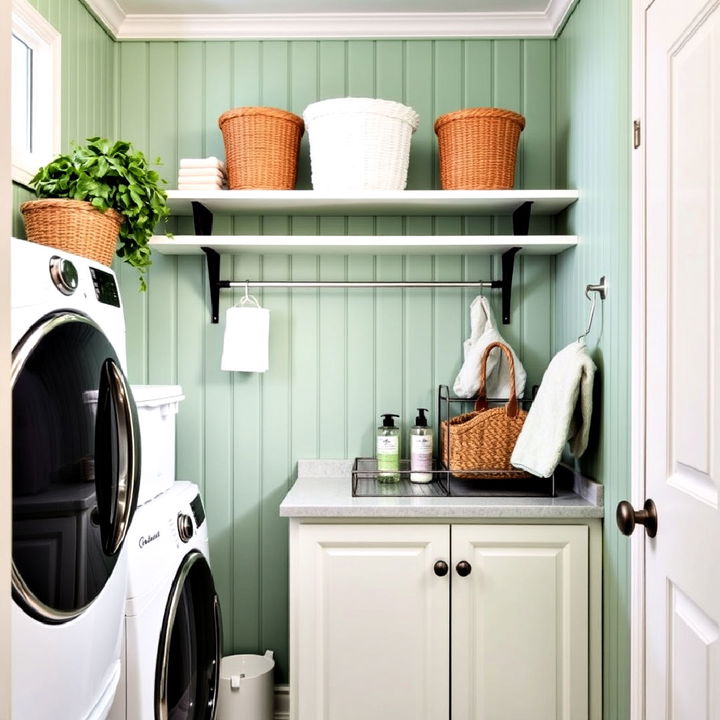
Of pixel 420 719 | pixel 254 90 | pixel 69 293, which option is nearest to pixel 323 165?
pixel 254 90

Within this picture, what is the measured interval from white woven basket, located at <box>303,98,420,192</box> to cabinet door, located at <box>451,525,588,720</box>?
43.0 inches

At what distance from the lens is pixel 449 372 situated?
7.86ft

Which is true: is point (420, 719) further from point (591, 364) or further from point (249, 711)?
point (591, 364)

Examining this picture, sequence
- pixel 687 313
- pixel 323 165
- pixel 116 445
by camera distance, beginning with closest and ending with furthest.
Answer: pixel 687 313, pixel 116 445, pixel 323 165

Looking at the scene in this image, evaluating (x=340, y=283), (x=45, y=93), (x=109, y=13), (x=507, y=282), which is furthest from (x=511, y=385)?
(x=109, y=13)

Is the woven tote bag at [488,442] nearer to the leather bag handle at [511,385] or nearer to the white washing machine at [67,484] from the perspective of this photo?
the leather bag handle at [511,385]

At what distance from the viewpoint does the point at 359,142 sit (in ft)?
6.77

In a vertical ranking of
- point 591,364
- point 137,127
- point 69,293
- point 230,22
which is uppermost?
point 230,22

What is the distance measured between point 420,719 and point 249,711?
58cm

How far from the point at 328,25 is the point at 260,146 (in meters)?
0.58

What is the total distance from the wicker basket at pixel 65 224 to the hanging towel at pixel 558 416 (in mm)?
1269

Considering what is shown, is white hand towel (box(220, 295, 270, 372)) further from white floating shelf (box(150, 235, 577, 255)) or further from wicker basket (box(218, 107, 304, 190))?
wicker basket (box(218, 107, 304, 190))

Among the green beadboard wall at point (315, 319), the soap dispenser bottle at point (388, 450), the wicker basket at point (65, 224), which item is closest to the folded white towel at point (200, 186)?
the green beadboard wall at point (315, 319)

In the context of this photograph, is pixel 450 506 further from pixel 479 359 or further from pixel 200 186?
pixel 200 186
